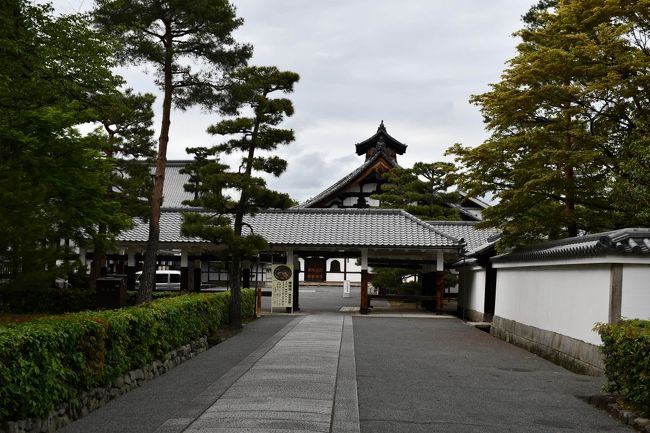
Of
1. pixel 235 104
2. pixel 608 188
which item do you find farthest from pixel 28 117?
pixel 608 188

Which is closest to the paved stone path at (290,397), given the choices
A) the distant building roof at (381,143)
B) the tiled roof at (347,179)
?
the tiled roof at (347,179)

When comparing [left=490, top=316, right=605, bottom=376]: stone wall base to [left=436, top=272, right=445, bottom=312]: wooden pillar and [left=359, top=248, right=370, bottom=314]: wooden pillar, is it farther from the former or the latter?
[left=359, top=248, right=370, bottom=314]: wooden pillar

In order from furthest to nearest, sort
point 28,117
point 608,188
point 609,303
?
point 608,188 < point 28,117 < point 609,303

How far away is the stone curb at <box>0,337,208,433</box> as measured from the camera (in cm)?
619

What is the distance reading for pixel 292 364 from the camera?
34.8ft

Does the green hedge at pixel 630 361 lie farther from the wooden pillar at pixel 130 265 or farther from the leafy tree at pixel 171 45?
the wooden pillar at pixel 130 265

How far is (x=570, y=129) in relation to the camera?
1427 centimetres

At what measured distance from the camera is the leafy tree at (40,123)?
9.81 m

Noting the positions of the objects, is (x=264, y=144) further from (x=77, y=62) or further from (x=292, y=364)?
(x=292, y=364)

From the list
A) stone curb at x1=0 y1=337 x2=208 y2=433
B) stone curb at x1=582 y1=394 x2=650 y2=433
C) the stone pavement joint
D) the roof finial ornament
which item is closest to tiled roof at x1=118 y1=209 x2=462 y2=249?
stone curb at x1=0 y1=337 x2=208 y2=433

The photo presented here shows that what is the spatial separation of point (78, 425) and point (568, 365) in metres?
8.58

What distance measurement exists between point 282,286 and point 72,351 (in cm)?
1750

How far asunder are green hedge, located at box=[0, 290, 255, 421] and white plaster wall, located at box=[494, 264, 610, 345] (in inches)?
293

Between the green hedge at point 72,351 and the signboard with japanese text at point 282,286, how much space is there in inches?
475
